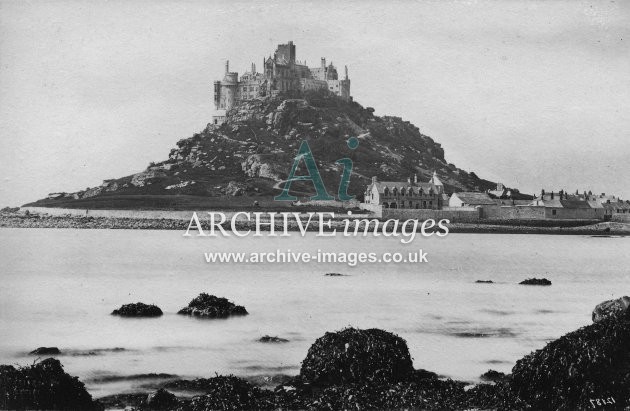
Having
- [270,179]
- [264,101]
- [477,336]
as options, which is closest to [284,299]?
[477,336]

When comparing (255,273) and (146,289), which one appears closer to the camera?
(146,289)

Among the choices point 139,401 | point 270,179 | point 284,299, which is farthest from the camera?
point 270,179

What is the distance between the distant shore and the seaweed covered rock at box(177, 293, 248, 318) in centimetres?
2611

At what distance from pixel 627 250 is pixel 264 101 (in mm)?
44417

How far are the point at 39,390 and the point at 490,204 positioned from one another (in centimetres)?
4238

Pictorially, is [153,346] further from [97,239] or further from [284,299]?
[97,239]

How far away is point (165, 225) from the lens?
130 ft

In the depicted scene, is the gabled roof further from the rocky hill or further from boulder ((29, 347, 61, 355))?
boulder ((29, 347, 61, 355))

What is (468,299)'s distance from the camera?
45.5ft

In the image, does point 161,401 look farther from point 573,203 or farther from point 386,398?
point 573,203

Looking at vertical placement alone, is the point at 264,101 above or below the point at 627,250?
above

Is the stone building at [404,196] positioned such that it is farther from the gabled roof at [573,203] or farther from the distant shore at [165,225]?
the gabled roof at [573,203]

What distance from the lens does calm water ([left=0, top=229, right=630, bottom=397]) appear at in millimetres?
8734

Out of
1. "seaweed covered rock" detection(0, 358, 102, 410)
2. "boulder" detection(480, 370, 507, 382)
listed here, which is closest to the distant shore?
"boulder" detection(480, 370, 507, 382)
